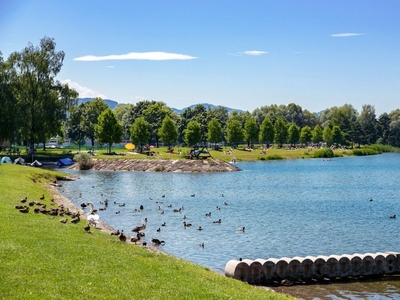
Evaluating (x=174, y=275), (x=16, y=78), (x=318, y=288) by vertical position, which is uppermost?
(x=16, y=78)

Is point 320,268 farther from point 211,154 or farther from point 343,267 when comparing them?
point 211,154

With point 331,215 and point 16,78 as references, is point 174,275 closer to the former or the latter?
point 331,215

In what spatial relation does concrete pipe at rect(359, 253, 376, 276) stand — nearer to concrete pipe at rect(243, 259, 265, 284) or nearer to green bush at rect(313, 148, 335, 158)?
concrete pipe at rect(243, 259, 265, 284)

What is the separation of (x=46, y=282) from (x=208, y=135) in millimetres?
155831

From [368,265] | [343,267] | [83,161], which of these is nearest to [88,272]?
[343,267]

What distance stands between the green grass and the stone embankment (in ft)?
274

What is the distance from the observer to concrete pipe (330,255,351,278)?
30.5m

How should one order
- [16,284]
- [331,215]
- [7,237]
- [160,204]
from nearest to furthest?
1. [16,284]
2. [7,237]
3. [331,215]
4. [160,204]

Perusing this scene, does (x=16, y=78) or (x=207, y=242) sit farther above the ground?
(x=16, y=78)

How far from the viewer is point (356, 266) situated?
1217 inches

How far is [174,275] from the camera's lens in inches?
941

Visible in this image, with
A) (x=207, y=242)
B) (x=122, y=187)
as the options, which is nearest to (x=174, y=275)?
(x=207, y=242)

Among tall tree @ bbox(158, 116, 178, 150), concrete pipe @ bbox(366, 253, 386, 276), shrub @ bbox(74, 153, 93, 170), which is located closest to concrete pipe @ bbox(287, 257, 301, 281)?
concrete pipe @ bbox(366, 253, 386, 276)

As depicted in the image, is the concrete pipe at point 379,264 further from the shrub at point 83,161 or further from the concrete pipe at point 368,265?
the shrub at point 83,161
